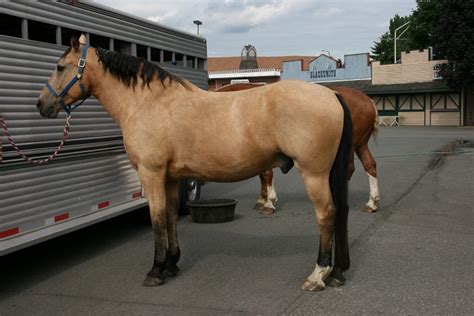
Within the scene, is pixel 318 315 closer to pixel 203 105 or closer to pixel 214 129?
pixel 214 129

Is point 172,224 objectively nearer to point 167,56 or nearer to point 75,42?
point 75,42

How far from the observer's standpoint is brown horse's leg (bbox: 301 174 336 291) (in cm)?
457

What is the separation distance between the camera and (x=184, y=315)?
168 inches

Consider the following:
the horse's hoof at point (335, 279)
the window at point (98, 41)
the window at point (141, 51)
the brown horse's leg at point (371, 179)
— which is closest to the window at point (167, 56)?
the window at point (141, 51)

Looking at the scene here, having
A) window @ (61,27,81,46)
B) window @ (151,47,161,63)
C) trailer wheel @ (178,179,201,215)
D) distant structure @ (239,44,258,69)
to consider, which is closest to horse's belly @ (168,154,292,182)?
window @ (61,27,81,46)

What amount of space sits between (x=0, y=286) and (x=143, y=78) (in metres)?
2.63

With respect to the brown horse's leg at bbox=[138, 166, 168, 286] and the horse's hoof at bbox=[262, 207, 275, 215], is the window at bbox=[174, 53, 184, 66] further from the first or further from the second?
the brown horse's leg at bbox=[138, 166, 168, 286]

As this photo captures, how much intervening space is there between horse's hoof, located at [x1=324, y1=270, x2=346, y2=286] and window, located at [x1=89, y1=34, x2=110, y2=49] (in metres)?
3.92

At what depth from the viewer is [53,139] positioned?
5320 millimetres

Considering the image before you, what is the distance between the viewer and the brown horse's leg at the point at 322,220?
15.0 feet

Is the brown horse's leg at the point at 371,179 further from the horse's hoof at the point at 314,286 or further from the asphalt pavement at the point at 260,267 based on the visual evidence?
the horse's hoof at the point at 314,286

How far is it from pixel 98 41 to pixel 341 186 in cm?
363

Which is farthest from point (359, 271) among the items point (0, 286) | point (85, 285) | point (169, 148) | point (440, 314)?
point (0, 286)

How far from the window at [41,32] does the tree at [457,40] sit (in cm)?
3191
